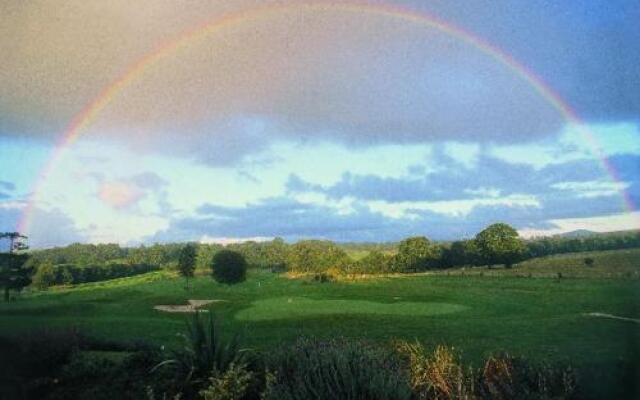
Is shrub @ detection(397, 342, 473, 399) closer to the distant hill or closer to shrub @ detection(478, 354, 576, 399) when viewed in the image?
shrub @ detection(478, 354, 576, 399)

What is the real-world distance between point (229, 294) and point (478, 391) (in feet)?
18.7

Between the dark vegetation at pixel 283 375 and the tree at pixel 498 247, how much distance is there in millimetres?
2908

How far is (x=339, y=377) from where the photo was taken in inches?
239

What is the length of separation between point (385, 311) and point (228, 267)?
345cm

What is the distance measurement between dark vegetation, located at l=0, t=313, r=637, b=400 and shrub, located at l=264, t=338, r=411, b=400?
0.04 feet

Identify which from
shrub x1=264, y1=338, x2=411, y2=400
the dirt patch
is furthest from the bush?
the dirt patch

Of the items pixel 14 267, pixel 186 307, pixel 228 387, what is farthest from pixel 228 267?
pixel 228 387

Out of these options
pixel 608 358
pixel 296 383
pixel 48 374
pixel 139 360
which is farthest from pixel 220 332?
pixel 608 358

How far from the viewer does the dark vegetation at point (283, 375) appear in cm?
589

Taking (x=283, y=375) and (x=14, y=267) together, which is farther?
(x=14, y=267)

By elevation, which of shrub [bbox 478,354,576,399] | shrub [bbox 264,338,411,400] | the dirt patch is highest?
the dirt patch

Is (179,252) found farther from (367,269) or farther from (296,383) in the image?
(296,383)

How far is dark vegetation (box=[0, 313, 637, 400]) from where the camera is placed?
589 cm

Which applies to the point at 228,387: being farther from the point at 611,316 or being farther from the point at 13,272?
the point at 13,272
